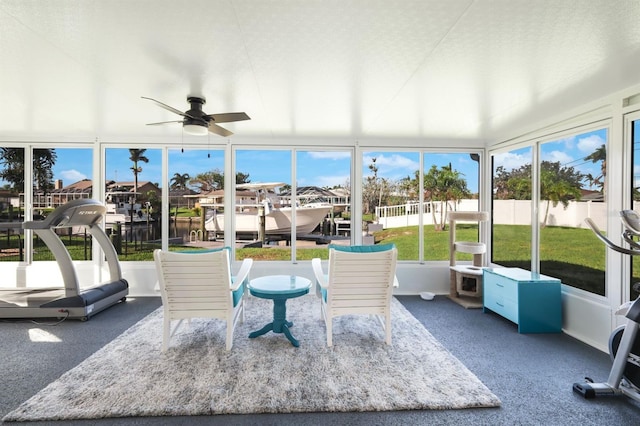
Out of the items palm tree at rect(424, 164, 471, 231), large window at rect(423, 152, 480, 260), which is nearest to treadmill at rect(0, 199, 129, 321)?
large window at rect(423, 152, 480, 260)

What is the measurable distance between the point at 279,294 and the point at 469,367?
1.81m

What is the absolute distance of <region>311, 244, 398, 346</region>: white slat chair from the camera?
2859 millimetres

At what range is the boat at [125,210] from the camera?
5.03m

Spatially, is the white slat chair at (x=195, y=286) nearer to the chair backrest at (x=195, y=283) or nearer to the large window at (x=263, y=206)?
the chair backrest at (x=195, y=283)

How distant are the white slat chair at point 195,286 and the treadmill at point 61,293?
170 cm

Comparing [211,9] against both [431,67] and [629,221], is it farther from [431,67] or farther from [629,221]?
[629,221]

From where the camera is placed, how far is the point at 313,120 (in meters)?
3.88

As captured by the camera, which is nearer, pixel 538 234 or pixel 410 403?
pixel 410 403

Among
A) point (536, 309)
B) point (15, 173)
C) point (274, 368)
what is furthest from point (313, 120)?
point (15, 173)

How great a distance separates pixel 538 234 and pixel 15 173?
7.97m

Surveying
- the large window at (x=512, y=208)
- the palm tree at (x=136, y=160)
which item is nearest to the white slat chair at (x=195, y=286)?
the palm tree at (x=136, y=160)

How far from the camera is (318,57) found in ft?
7.25

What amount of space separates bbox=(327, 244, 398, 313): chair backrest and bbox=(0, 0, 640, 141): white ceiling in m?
1.60

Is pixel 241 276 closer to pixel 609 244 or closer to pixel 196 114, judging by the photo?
pixel 196 114
